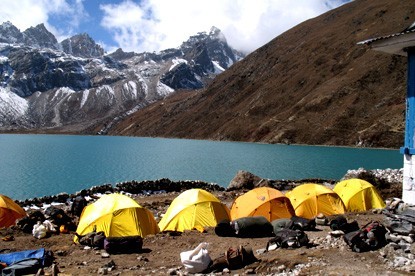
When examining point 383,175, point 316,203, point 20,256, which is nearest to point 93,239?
point 20,256

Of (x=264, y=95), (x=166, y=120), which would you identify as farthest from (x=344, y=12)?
(x=166, y=120)

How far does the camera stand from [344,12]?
6841 inches

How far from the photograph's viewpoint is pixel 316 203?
1889 cm

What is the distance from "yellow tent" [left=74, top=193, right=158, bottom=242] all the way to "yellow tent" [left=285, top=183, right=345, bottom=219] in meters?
6.79

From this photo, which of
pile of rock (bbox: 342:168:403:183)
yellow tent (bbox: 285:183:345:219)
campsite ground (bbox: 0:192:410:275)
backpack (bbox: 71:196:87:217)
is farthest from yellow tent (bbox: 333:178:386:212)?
backpack (bbox: 71:196:87:217)

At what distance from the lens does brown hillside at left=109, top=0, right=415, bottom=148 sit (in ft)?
332

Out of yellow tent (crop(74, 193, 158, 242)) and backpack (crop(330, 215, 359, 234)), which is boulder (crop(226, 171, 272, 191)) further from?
backpack (crop(330, 215, 359, 234))

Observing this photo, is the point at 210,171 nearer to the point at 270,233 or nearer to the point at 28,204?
the point at 28,204

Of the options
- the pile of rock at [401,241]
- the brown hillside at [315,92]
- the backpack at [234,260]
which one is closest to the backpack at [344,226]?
the pile of rock at [401,241]

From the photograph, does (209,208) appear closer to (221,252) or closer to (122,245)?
(221,252)

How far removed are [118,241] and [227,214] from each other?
5.78 metres

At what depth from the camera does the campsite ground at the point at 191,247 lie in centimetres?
1016

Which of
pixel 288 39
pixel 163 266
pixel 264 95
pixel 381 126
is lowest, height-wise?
pixel 163 266

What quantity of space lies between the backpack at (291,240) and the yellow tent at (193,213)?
433cm
